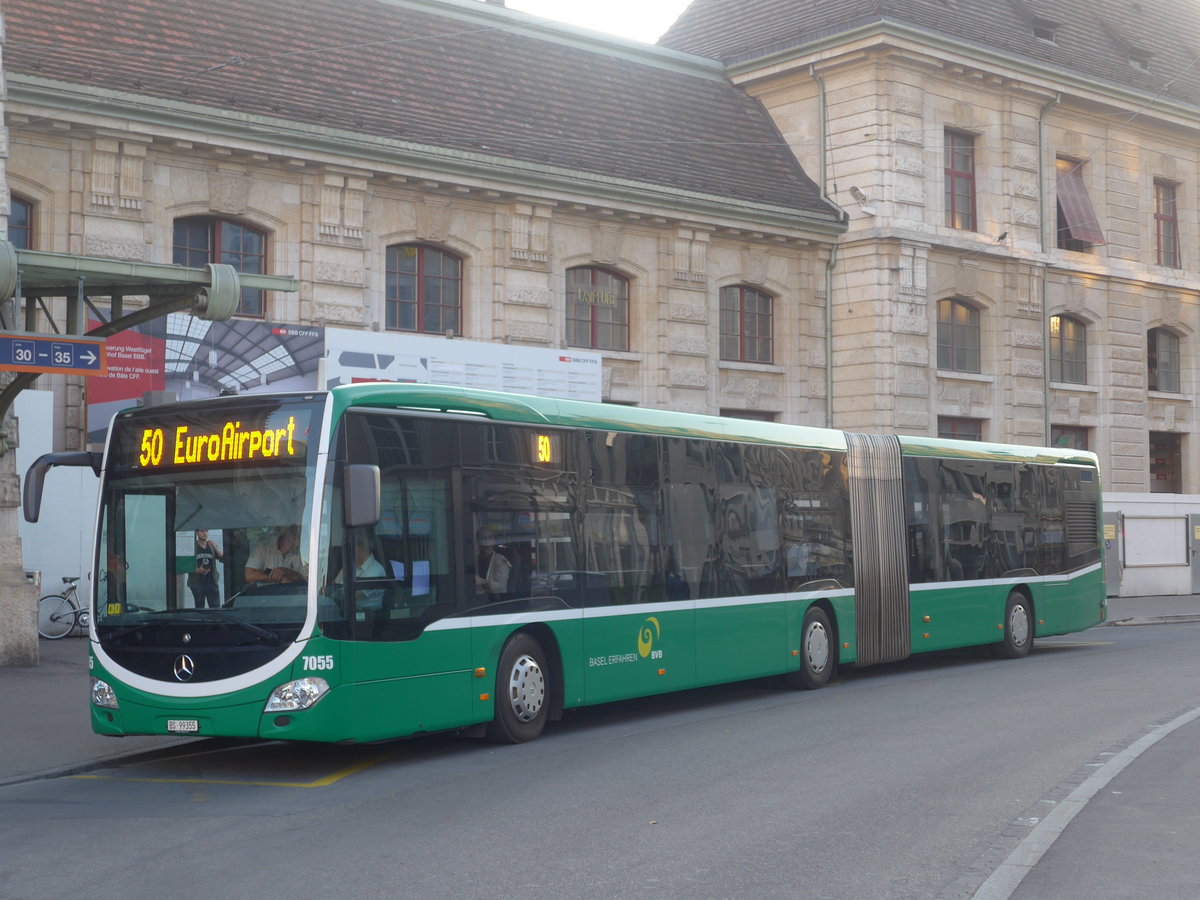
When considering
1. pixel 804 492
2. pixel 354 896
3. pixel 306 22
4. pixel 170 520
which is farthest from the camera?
pixel 306 22

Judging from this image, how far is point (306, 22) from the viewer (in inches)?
1032

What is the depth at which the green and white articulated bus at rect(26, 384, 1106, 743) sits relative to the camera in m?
10.5

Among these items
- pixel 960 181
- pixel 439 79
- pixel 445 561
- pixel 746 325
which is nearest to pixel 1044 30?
pixel 960 181

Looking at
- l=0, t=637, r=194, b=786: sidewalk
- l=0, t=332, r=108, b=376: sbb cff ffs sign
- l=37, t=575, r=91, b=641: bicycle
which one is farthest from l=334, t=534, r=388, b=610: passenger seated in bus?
l=37, t=575, r=91, b=641: bicycle

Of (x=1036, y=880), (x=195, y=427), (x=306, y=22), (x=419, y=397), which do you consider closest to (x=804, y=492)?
(x=419, y=397)

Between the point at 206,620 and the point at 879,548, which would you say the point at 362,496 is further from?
the point at 879,548

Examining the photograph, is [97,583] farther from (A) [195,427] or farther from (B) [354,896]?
(B) [354,896]

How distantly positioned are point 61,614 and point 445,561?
11.1 m

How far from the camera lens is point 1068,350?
117 ft

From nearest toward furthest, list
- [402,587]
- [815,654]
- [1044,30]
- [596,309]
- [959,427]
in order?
[402,587] → [815,654] → [596,309] → [959,427] → [1044,30]

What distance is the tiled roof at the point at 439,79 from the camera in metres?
22.5

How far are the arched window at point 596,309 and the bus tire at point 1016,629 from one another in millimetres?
9769

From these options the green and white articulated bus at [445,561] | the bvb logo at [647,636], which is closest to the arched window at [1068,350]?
the green and white articulated bus at [445,561]

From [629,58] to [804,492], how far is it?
17.7 m
